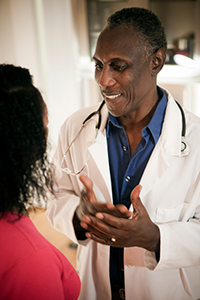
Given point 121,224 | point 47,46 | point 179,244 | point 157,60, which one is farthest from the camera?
point 47,46

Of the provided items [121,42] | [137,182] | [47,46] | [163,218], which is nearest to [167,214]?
[163,218]

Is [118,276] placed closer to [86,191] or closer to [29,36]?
[86,191]

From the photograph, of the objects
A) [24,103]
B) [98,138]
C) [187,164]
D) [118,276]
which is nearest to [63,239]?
[118,276]

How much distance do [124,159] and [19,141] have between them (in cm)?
53

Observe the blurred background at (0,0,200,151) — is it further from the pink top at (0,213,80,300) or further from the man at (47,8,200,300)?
the pink top at (0,213,80,300)

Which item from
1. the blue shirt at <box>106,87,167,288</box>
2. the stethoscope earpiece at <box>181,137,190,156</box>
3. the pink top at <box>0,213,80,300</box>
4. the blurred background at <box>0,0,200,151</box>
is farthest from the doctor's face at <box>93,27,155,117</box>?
the blurred background at <box>0,0,200,151</box>

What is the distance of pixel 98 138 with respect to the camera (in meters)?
1.16

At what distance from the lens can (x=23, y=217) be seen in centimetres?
72

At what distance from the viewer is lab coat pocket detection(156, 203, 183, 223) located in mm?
1031

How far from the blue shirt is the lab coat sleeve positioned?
0.58 ft

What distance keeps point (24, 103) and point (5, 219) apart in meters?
0.30

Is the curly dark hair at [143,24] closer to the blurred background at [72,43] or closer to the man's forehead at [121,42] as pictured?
the man's forehead at [121,42]

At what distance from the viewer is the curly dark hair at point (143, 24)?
40.3 inches

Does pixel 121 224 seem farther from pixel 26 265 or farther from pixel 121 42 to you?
pixel 121 42
